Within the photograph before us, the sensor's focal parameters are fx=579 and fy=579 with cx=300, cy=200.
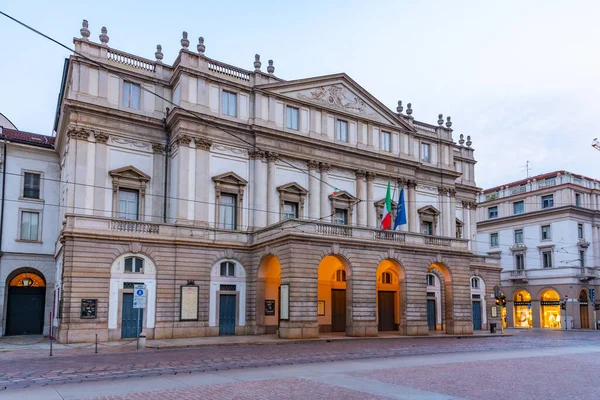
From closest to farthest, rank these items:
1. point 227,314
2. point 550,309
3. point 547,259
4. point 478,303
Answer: point 227,314 < point 478,303 < point 550,309 < point 547,259

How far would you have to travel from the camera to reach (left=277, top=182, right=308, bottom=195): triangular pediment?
3828 cm

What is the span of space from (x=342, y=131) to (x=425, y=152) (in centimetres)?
905

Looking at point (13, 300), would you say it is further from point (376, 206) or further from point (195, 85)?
point (376, 206)

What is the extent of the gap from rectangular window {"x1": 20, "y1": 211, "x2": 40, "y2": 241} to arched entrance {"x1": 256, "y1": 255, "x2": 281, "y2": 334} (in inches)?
612

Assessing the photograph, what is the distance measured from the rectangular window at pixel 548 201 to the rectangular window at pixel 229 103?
133 feet

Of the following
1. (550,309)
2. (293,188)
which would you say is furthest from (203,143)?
(550,309)

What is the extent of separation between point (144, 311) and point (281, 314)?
759cm

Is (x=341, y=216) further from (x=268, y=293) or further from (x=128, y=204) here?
(x=128, y=204)

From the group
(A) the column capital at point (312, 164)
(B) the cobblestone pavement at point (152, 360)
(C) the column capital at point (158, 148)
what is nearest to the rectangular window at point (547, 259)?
(A) the column capital at point (312, 164)

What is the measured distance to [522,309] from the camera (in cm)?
6419

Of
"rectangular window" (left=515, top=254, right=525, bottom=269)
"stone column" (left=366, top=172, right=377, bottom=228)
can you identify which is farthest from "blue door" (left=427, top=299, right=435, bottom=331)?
"rectangular window" (left=515, top=254, right=525, bottom=269)

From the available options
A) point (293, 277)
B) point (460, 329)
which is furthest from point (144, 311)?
point (460, 329)

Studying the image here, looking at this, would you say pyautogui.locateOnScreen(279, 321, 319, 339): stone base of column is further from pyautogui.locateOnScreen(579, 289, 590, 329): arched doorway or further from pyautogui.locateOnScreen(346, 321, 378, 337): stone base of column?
pyautogui.locateOnScreen(579, 289, 590, 329): arched doorway

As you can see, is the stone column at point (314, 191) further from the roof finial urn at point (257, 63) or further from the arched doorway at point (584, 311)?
the arched doorway at point (584, 311)
